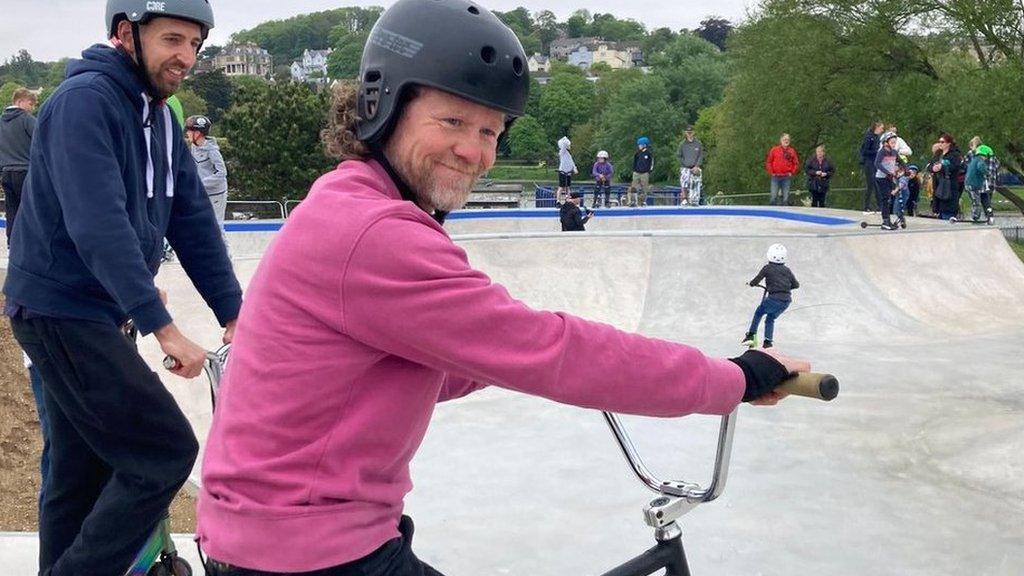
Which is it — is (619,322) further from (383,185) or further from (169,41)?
(383,185)

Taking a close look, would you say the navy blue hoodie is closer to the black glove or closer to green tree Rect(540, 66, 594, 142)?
the black glove

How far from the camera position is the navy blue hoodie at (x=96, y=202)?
270 cm

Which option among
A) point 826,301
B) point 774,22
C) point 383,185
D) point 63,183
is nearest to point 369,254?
point 383,185

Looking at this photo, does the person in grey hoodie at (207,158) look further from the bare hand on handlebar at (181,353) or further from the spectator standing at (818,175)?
the spectator standing at (818,175)

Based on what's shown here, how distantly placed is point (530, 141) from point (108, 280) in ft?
388

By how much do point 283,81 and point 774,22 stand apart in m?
39.4

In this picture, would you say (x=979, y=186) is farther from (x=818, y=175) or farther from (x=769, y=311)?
(x=769, y=311)

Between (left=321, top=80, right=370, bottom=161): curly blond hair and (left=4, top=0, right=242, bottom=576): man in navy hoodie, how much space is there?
946mm

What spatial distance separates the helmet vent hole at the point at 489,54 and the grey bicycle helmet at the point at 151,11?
145cm

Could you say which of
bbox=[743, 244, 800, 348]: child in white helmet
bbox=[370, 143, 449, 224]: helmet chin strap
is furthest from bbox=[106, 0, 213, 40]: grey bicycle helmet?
bbox=[743, 244, 800, 348]: child in white helmet

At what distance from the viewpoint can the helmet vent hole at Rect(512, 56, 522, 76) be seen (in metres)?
1.95

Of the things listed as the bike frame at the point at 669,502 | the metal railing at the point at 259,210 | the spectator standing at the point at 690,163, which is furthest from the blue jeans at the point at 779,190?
the bike frame at the point at 669,502

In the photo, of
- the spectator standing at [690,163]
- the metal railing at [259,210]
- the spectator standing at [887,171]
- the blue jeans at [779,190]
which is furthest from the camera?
the blue jeans at [779,190]

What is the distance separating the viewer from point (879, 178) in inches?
702
